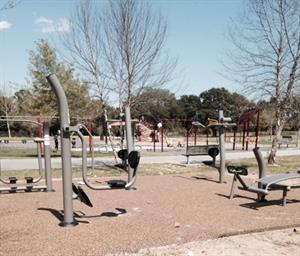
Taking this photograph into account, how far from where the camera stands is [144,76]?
490 inches

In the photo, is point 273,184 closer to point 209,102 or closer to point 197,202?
point 197,202

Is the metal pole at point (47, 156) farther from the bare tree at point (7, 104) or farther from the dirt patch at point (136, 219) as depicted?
the bare tree at point (7, 104)

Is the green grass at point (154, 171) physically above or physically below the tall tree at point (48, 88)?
below

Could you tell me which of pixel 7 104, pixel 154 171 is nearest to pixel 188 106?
pixel 7 104

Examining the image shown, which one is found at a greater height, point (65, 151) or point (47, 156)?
point (65, 151)

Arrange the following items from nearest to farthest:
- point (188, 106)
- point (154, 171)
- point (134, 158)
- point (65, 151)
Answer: point (65, 151), point (134, 158), point (154, 171), point (188, 106)

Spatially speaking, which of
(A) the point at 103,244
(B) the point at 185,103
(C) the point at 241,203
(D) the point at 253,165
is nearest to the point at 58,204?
(A) the point at 103,244

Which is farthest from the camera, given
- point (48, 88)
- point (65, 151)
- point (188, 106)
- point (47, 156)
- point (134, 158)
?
point (188, 106)

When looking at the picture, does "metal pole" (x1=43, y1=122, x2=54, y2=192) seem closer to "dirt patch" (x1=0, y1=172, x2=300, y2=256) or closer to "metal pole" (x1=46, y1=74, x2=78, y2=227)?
"dirt patch" (x1=0, y1=172, x2=300, y2=256)

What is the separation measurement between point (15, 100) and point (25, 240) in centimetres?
3996

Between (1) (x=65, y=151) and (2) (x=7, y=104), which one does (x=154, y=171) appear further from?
(2) (x=7, y=104)

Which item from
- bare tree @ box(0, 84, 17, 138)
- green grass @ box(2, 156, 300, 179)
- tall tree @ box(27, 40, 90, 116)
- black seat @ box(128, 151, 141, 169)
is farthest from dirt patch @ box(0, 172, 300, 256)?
bare tree @ box(0, 84, 17, 138)

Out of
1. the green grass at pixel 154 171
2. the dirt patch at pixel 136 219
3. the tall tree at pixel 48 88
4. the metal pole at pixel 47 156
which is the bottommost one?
the dirt patch at pixel 136 219

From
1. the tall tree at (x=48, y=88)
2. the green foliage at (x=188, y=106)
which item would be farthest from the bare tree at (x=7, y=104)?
the green foliage at (x=188, y=106)
